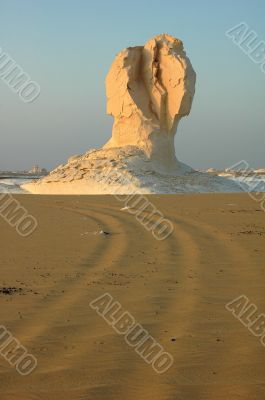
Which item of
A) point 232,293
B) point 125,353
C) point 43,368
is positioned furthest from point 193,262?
point 43,368

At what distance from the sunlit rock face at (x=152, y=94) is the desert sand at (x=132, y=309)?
1579cm

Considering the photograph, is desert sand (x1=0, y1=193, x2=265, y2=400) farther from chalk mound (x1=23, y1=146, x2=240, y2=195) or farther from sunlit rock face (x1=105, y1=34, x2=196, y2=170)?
sunlit rock face (x1=105, y1=34, x2=196, y2=170)

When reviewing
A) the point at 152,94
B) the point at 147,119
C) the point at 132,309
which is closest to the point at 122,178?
the point at 147,119

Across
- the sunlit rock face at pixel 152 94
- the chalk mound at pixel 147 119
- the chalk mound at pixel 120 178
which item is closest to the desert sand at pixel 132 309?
the chalk mound at pixel 120 178

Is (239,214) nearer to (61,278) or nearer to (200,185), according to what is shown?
(61,278)

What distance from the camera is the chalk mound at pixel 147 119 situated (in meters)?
22.2

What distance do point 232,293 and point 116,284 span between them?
41.1 inches

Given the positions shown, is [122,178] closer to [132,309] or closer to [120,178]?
[120,178]

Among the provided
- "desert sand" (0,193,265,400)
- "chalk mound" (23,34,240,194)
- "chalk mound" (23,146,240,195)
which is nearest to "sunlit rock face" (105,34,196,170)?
"chalk mound" (23,34,240,194)

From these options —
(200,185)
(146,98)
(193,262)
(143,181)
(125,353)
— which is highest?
(146,98)

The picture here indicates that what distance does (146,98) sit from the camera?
2402cm

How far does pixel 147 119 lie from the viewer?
77.2 ft

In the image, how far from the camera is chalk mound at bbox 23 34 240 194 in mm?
22234

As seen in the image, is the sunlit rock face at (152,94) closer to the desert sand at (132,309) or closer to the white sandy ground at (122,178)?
the white sandy ground at (122,178)
